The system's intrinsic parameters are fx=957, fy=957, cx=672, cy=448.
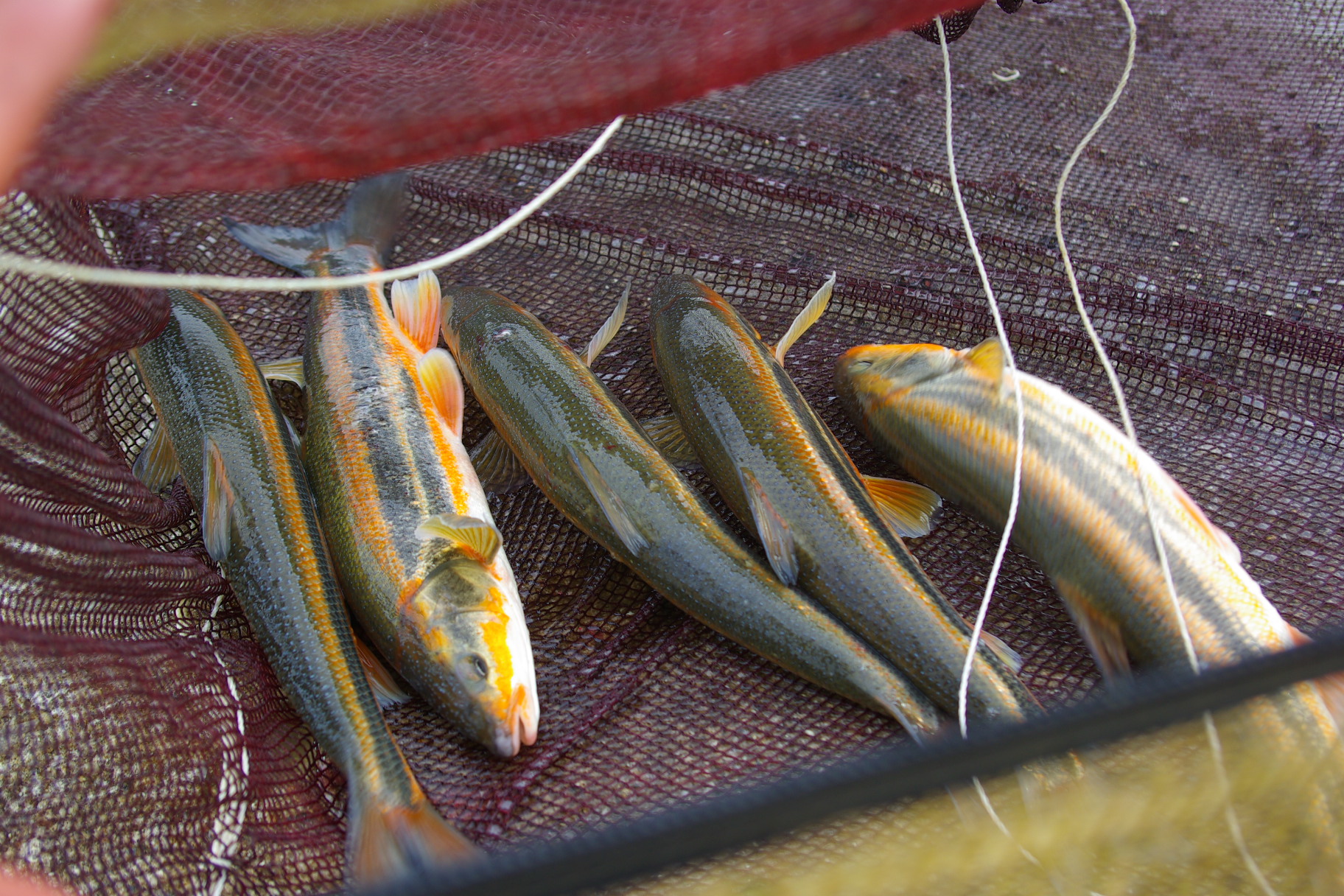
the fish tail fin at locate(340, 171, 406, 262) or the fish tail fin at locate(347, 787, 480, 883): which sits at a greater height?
the fish tail fin at locate(340, 171, 406, 262)

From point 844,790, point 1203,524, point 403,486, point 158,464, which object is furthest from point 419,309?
point 844,790

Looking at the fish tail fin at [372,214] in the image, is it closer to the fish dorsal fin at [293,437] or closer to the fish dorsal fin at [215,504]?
the fish dorsal fin at [293,437]

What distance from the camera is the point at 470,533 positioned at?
7.36 ft

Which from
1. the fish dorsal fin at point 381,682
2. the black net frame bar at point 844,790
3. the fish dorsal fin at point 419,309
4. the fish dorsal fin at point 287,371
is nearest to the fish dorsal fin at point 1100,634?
the black net frame bar at point 844,790

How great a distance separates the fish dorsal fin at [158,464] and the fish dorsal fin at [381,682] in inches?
31.4

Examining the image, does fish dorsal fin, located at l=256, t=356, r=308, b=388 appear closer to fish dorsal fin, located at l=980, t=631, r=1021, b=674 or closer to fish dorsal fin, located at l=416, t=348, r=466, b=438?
fish dorsal fin, located at l=416, t=348, r=466, b=438

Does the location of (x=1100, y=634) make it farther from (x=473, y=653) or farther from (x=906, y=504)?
→ (x=473, y=653)

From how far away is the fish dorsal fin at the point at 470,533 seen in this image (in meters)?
2.23

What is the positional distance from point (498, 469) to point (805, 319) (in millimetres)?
1002

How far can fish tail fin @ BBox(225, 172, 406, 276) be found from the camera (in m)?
3.05

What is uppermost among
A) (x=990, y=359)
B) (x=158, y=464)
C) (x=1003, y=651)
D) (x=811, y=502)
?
(x=990, y=359)

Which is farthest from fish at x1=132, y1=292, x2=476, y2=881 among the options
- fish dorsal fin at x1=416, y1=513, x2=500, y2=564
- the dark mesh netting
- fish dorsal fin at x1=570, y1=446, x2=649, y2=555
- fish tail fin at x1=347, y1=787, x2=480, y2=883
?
fish dorsal fin at x1=570, y1=446, x2=649, y2=555

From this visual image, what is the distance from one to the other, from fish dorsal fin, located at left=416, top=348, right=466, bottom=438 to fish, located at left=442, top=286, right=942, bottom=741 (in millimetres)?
61

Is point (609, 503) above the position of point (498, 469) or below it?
above
